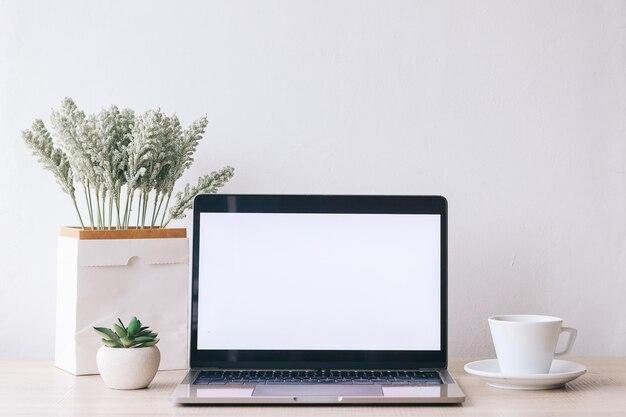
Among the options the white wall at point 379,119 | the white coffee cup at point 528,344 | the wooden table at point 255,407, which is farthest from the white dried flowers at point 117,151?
the white coffee cup at point 528,344

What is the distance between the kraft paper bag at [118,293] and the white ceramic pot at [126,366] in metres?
0.11

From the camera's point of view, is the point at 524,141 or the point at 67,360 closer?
the point at 67,360

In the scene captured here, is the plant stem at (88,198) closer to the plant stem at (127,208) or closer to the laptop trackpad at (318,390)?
the plant stem at (127,208)

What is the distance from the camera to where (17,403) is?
905 millimetres

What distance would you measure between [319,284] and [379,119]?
13.7 inches

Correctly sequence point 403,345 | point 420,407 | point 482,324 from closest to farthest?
point 420,407, point 403,345, point 482,324

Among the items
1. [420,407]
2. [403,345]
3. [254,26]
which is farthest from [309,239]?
[254,26]

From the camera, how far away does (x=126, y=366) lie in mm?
958

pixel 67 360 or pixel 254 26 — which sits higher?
pixel 254 26

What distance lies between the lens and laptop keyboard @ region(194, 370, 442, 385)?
38.5 inches

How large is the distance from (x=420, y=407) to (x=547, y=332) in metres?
0.22

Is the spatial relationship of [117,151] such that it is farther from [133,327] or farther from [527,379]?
[527,379]

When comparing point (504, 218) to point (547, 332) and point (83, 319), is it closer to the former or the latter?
point (547, 332)

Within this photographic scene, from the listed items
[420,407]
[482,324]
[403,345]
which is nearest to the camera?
[420,407]
